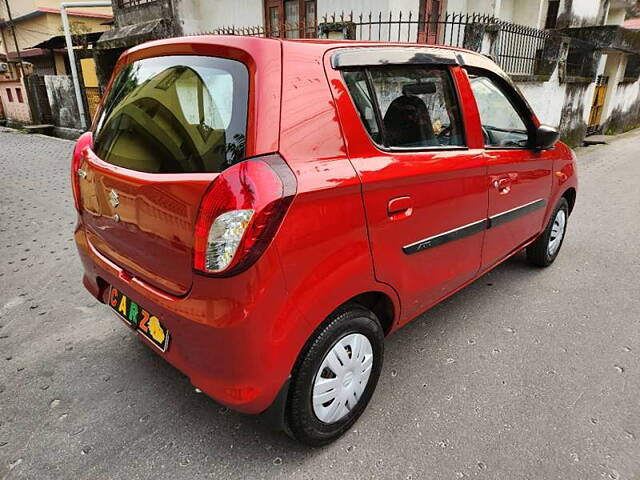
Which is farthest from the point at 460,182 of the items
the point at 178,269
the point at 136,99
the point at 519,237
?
the point at 136,99

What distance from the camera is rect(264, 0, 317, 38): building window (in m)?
9.48

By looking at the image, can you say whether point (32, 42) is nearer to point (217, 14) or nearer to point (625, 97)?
point (217, 14)

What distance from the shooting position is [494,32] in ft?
24.7

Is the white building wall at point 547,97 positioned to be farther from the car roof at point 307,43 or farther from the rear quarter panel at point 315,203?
the rear quarter panel at point 315,203

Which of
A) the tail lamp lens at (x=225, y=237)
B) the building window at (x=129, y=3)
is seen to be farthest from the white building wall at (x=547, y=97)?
the building window at (x=129, y=3)

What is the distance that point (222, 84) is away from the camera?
1.70 meters

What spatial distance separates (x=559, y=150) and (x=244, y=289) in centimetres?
303

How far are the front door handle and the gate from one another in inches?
492

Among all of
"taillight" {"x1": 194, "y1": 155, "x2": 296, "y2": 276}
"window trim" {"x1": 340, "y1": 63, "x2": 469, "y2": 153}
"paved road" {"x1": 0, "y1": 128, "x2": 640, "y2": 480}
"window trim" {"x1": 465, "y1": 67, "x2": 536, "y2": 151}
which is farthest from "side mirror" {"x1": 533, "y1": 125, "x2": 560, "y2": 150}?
"taillight" {"x1": 194, "y1": 155, "x2": 296, "y2": 276}

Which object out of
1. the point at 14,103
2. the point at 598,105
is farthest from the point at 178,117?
the point at 14,103

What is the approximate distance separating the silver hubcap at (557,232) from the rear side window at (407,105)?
1.86 meters

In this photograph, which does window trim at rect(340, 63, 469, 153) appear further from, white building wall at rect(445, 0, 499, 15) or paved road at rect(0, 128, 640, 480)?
white building wall at rect(445, 0, 499, 15)

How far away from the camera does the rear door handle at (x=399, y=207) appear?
6.52ft

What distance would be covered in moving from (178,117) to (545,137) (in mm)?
2399
